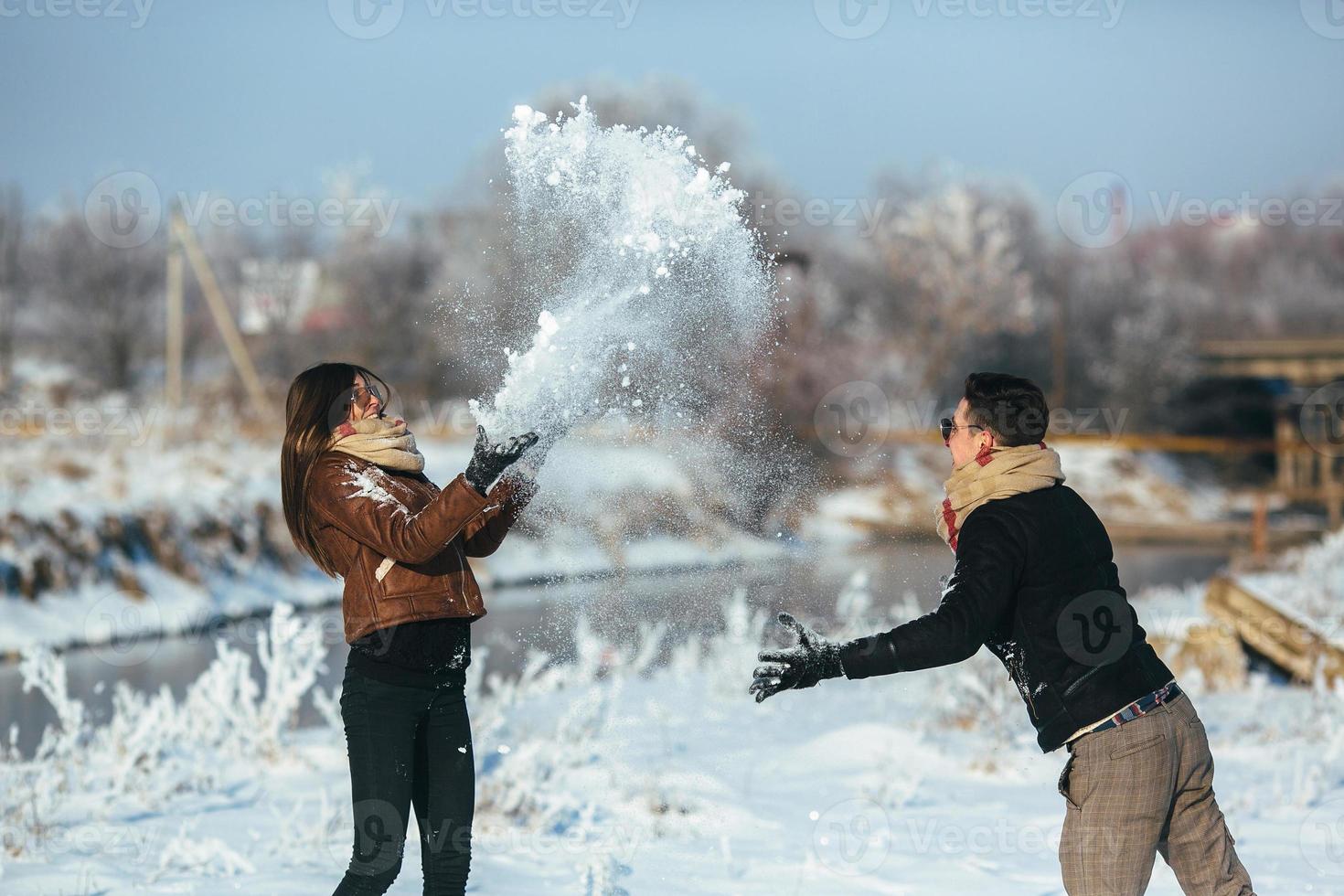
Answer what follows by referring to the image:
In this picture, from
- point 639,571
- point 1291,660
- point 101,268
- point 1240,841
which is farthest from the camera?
point 101,268

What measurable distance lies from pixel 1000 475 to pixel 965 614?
341mm

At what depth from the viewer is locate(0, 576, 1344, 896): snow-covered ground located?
491 cm

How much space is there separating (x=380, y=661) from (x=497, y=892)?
5.53 ft

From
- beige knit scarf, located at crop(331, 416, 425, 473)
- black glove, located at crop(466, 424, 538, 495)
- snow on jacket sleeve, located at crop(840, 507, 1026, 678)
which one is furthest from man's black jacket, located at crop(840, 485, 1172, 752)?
beige knit scarf, located at crop(331, 416, 425, 473)

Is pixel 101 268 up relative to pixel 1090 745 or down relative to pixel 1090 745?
up

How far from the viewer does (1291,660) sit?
8.88 m

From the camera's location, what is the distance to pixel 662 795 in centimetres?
605

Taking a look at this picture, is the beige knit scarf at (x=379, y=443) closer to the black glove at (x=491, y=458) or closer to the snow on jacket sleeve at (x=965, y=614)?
the black glove at (x=491, y=458)

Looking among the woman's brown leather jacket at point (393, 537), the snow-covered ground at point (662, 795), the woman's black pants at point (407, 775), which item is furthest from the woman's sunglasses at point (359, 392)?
the snow-covered ground at point (662, 795)

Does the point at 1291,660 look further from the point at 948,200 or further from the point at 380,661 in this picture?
the point at 948,200

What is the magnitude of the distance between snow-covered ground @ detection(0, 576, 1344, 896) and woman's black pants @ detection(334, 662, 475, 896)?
1163mm

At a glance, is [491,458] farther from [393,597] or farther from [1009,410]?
[1009,410]

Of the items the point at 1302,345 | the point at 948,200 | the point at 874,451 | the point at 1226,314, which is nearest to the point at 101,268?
the point at 874,451

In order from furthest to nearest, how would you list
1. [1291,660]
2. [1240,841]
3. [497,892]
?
1. [1291,660]
2. [1240,841]
3. [497,892]
